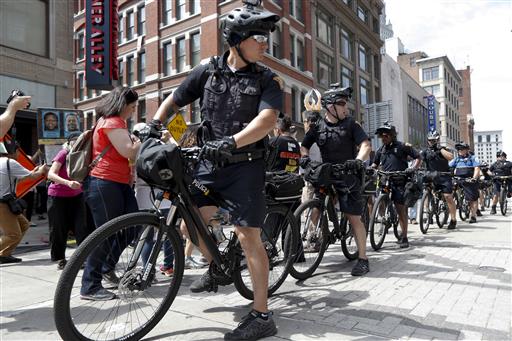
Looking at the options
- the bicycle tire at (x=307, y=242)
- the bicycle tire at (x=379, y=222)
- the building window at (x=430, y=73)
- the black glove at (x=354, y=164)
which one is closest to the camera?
the bicycle tire at (x=307, y=242)

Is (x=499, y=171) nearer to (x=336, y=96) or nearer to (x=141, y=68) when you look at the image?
(x=336, y=96)

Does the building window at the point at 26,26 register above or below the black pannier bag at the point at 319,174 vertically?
above

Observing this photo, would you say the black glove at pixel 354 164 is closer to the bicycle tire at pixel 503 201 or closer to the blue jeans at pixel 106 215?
the blue jeans at pixel 106 215

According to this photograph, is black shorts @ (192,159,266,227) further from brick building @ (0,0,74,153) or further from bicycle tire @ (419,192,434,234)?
brick building @ (0,0,74,153)

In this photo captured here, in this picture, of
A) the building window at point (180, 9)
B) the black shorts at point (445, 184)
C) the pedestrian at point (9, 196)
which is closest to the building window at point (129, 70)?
the building window at point (180, 9)

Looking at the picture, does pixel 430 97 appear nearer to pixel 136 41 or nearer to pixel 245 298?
pixel 136 41

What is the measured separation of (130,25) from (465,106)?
92.2 meters

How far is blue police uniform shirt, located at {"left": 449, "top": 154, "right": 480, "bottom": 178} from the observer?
36.2 feet

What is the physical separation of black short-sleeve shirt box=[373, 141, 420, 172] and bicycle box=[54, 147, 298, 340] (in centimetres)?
454

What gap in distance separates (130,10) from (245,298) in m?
29.6

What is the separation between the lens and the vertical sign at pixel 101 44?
1399 cm

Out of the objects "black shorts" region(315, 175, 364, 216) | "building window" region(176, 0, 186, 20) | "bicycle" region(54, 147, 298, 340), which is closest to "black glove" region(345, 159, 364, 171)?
"black shorts" region(315, 175, 364, 216)

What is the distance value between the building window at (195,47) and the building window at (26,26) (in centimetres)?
1097

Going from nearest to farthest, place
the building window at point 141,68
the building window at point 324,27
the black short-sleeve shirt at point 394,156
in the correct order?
the black short-sleeve shirt at point 394,156, the building window at point 141,68, the building window at point 324,27
